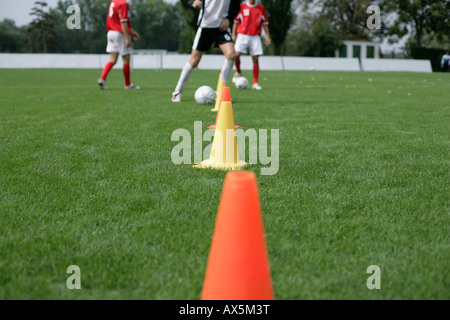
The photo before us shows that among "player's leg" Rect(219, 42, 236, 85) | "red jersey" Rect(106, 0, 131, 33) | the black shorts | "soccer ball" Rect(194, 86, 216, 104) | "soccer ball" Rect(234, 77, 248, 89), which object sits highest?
"red jersey" Rect(106, 0, 131, 33)

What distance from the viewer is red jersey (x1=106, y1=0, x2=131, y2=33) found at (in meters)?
10.8

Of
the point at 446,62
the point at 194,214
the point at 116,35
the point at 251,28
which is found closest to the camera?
the point at 194,214

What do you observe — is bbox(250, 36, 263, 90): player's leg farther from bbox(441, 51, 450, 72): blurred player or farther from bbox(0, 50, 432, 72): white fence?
bbox(441, 51, 450, 72): blurred player

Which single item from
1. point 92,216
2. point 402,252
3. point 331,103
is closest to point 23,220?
point 92,216

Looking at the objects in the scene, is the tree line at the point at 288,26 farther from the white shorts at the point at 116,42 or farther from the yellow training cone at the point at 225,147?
the yellow training cone at the point at 225,147

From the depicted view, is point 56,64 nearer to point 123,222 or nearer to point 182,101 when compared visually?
point 182,101

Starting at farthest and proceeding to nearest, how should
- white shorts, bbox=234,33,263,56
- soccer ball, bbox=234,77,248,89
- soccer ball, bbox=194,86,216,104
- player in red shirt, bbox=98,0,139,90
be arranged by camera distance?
white shorts, bbox=234,33,263,56, soccer ball, bbox=234,77,248,89, player in red shirt, bbox=98,0,139,90, soccer ball, bbox=194,86,216,104

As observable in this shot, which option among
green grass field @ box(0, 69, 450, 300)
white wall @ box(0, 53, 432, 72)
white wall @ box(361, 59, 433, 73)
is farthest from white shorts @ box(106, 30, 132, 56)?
white wall @ box(361, 59, 433, 73)

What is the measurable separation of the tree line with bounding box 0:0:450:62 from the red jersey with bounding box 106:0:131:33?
27.2 metres

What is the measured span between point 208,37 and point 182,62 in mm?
27218

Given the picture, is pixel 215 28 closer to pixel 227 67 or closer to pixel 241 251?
pixel 227 67

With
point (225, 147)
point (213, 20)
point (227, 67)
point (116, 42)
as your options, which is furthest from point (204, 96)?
point (225, 147)

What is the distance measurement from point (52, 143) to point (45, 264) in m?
2.95

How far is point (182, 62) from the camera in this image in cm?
3425
